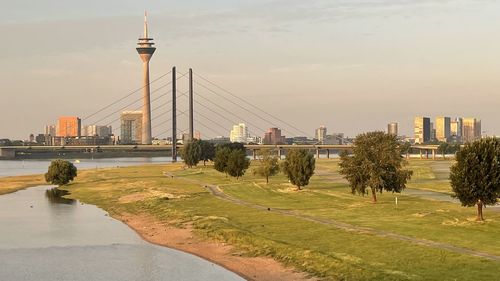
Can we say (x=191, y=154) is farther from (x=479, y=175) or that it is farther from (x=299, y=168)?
(x=479, y=175)

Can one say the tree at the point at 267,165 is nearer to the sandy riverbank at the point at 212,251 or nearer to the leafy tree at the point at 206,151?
the sandy riverbank at the point at 212,251

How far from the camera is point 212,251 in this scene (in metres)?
49.3

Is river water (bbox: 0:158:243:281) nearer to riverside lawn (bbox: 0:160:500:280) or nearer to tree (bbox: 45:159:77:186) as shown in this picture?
riverside lawn (bbox: 0:160:500:280)

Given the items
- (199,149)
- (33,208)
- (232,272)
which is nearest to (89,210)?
(33,208)

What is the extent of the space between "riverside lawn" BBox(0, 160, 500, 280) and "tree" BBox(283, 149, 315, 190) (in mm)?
1823

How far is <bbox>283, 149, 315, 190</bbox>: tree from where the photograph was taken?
296 feet

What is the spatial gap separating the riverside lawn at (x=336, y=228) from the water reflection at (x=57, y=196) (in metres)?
2.87

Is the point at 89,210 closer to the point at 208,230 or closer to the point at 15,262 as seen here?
the point at 208,230

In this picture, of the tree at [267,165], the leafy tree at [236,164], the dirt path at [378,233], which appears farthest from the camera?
the leafy tree at [236,164]

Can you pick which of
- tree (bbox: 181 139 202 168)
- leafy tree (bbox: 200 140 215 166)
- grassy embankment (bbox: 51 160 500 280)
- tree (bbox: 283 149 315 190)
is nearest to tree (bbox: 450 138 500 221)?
grassy embankment (bbox: 51 160 500 280)

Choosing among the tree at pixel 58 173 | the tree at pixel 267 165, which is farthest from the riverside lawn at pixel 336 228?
the tree at pixel 58 173

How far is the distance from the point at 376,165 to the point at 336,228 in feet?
71.2

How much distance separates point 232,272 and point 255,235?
10.4 metres

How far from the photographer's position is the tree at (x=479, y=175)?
54062 millimetres
